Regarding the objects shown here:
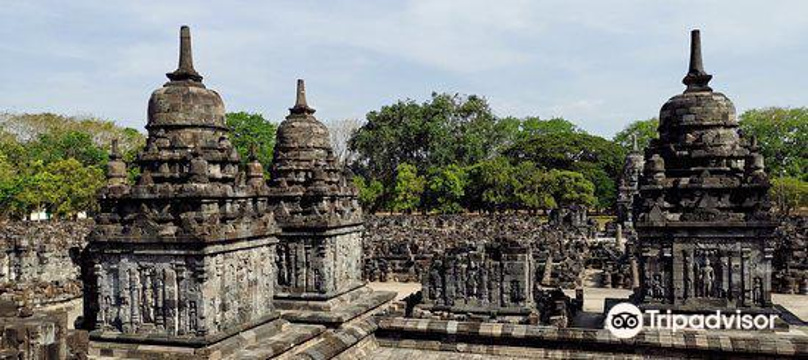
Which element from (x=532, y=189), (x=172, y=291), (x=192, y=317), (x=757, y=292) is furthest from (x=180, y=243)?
(x=532, y=189)

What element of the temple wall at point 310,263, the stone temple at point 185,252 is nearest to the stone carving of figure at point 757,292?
the stone temple at point 185,252

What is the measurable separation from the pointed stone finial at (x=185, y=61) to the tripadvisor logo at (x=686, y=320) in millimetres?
8767

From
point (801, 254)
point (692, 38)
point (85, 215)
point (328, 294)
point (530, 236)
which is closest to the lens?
point (692, 38)

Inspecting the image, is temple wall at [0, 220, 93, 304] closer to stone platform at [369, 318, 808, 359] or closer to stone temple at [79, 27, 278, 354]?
→ stone temple at [79, 27, 278, 354]

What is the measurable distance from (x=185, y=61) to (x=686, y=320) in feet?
34.1

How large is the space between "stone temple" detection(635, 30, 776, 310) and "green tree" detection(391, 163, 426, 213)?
4505 cm

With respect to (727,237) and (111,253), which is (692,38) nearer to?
(727,237)

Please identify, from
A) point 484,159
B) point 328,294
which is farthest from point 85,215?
point 328,294

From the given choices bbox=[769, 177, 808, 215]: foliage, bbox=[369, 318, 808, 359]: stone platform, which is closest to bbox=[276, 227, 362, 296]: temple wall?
bbox=[369, 318, 808, 359]: stone platform

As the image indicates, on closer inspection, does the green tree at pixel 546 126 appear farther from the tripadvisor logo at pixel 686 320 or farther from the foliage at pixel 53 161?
the tripadvisor logo at pixel 686 320

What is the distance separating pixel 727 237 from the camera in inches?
474

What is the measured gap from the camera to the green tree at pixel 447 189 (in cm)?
5703

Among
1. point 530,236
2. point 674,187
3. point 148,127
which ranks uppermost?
point 148,127

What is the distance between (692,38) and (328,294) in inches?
385
